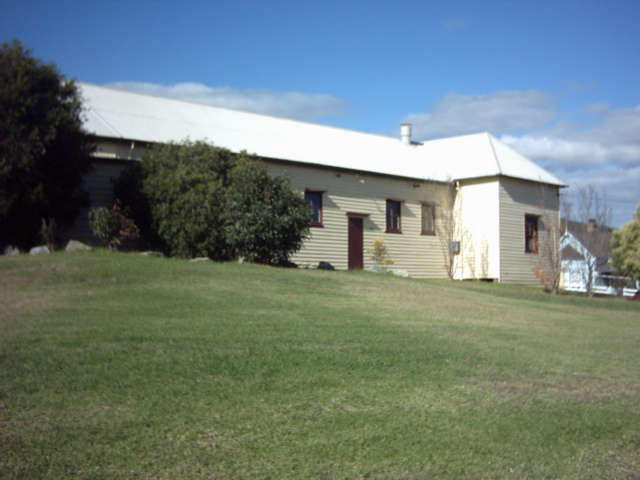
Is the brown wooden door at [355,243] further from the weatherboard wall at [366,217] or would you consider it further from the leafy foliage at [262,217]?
the leafy foliage at [262,217]

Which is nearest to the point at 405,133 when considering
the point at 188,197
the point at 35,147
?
the point at 188,197

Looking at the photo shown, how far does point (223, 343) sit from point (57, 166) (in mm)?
10776

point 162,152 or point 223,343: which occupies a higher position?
point 162,152

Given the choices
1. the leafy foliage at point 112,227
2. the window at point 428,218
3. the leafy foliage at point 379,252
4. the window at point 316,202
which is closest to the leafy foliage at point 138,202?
the leafy foliage at point 112,227

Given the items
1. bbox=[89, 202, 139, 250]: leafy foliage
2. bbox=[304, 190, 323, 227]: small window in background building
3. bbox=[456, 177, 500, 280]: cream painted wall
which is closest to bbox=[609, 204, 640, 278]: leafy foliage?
bbox=[456, 177, 500, 280]: cream painted wall

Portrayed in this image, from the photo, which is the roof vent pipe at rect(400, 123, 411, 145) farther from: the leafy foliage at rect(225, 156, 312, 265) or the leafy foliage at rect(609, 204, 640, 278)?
the leafy foliage at rect(225, 156, 312, 265)

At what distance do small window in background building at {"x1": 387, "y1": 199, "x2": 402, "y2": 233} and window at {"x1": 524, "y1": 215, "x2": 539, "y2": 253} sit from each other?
21.3ft

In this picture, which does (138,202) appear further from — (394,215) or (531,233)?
(531,233)

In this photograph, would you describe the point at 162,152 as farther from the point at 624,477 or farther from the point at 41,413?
the point at 624,477

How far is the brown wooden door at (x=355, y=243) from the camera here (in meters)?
25.9

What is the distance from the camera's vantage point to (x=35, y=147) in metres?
16.3

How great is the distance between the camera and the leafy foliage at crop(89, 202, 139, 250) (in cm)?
1752

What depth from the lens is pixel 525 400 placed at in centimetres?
777

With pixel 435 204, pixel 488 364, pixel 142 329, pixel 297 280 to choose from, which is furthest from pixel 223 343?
pixel 435 204
